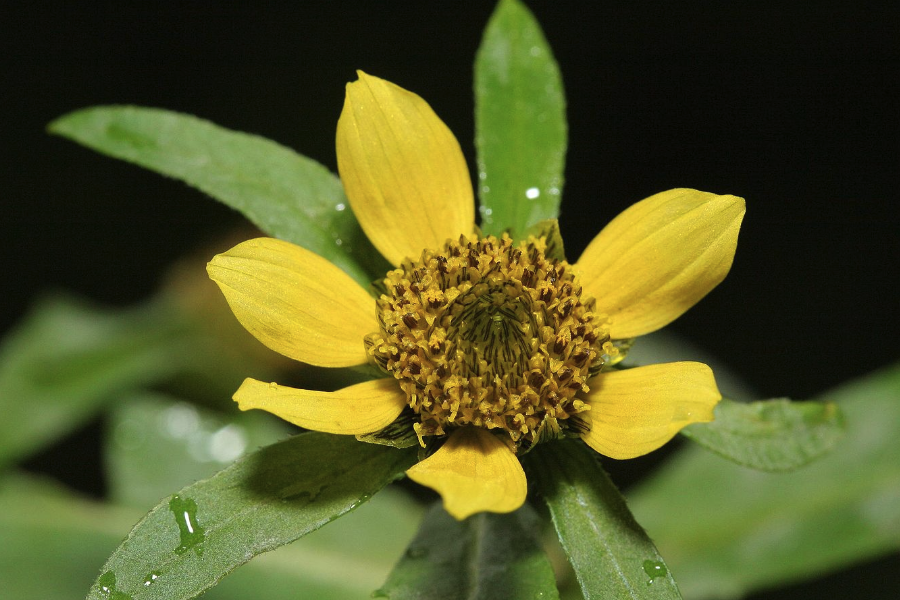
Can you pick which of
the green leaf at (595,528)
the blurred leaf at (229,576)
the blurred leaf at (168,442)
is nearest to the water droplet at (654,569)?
the green leaf at (595,528)

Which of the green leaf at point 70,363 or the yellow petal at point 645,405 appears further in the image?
the green leaf at point 70,363

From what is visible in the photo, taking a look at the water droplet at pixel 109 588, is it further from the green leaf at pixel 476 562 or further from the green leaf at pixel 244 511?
the green leaf at pixel 476 562

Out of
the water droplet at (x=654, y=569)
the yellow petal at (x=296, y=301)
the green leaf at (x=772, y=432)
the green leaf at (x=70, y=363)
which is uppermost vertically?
the yellow petal at (x=296, y=301)

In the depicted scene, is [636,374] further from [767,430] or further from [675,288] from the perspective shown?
[767,430]

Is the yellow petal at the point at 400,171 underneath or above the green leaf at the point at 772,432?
above

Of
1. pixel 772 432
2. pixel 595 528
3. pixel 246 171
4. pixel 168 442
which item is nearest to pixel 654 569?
pixel 595 528

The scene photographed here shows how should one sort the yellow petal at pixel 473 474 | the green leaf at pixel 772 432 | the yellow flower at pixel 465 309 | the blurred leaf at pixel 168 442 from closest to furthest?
the yellow petal at pixel 473 474
the yellow flower at pixel 465 309
the green leaf at pixel 772 432
the blurred leaf at pixel 168 442
